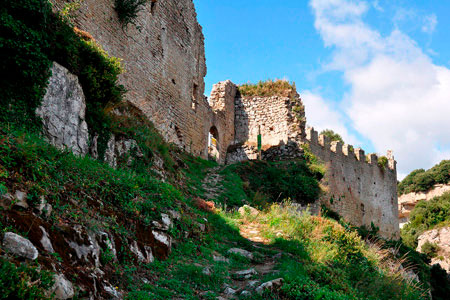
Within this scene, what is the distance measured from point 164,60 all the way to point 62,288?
13.8 metres

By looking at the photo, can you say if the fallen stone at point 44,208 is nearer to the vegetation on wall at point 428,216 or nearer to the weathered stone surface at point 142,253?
the weathered stone surface at point 142,253

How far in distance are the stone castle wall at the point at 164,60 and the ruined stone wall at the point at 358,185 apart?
6055mm

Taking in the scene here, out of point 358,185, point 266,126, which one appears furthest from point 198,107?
point 358,185

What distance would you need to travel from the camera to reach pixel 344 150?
83.7 ft

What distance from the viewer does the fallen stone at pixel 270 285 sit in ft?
21.6

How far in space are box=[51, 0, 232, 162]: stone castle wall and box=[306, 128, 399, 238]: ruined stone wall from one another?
6055 mm

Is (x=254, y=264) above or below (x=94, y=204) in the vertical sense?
below

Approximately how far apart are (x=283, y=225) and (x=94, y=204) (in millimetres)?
5705

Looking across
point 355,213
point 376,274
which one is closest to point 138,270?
point 376,274

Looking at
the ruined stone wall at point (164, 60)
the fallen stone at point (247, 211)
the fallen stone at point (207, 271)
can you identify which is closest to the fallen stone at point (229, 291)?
the fallen stone at point (207, 271)

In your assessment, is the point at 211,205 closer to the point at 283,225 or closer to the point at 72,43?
the point at 283,225

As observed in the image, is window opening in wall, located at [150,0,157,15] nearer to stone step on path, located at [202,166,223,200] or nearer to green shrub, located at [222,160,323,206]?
stone step on path, located at [202,166,223,200]

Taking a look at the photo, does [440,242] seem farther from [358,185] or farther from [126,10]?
[126,10]

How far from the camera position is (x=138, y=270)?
20.5 ft
